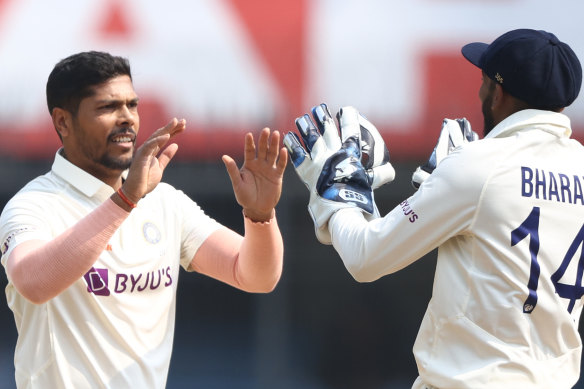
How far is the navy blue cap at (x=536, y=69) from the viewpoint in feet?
7.36

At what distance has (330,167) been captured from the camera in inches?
97.0

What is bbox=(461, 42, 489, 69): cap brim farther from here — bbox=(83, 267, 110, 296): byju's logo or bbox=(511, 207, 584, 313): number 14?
bbox=(83, 267, 110, 296): byju's logo

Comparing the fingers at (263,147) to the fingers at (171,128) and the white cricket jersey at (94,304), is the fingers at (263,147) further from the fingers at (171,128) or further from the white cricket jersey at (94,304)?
the white cricket jersey at (94,304)

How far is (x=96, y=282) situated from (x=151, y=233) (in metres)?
0.22

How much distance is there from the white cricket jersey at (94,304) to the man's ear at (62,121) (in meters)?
0.10

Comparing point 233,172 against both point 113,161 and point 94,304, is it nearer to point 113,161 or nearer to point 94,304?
point 113,161

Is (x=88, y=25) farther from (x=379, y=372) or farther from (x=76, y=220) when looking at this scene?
(x=76, y=220)

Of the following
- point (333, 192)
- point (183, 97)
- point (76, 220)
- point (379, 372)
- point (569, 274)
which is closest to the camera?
point (569, 274)

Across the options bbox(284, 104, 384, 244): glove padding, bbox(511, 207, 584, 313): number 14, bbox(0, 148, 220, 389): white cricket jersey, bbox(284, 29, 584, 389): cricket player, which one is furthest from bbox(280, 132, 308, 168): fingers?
bbox(511, 207, 584, 313): number 14

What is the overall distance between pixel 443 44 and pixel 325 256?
1691 millimetres

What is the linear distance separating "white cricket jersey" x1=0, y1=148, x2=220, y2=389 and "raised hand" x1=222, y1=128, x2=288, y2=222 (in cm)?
27

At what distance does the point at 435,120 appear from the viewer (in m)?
5.64

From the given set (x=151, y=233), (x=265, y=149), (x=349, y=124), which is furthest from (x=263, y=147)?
(x=151, y=233)

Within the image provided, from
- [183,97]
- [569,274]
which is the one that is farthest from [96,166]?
[183,97]
